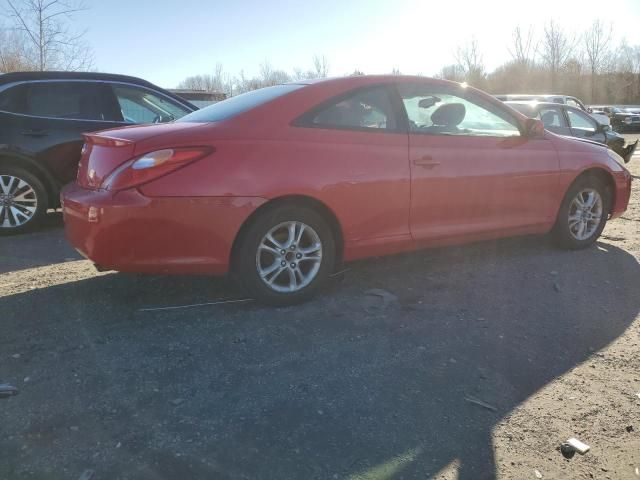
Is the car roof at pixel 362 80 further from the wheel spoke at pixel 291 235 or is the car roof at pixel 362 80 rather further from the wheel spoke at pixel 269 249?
the wheel spoke at pixel 269 249

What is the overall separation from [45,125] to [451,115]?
432 cm

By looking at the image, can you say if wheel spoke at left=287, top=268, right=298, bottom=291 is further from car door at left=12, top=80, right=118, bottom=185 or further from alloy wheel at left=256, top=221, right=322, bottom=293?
car door at left=12, top=80, right=118, bottom=185

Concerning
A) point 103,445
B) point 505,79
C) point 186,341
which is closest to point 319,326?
point 186,341

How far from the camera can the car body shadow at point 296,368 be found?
2348mm

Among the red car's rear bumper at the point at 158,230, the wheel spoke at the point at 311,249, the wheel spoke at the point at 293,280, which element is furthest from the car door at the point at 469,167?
the red car's rear bumper at the point at 158,230

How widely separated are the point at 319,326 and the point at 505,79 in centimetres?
6926

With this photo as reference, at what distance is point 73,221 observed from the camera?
12.3ft

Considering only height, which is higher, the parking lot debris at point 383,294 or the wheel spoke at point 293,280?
the wheel spoke at point 293,280

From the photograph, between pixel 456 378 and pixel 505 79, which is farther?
pixel 505 79

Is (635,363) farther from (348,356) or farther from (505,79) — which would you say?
(505,79)

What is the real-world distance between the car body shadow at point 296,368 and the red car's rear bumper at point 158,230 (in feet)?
1.30

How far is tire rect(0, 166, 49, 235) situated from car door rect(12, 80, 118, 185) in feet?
0.76

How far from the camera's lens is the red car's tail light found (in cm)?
345

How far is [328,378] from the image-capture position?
297 cm
